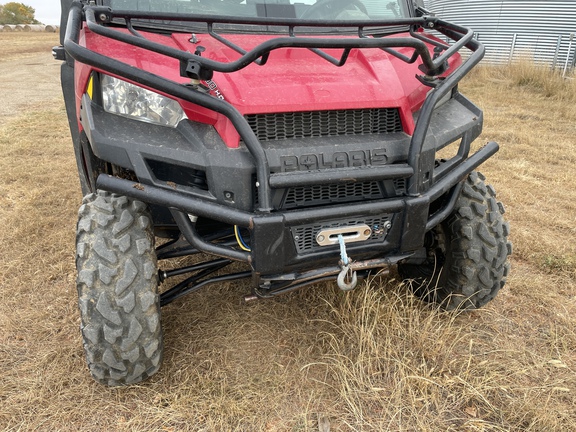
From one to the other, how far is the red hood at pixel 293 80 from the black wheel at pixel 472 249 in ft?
2.11

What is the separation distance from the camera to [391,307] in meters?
2.52

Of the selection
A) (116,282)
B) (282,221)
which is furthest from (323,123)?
(116,282)

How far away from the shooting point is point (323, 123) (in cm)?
207

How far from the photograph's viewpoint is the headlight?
1982mm

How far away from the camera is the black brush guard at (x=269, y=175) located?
1778 millimetres

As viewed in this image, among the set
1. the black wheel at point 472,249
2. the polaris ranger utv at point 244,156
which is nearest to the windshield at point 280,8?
the polaris ranger utv at point 244,156

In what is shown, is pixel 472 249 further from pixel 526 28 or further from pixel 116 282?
pixel 526 28

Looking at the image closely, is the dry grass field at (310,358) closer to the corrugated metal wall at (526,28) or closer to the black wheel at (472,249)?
the black wheel at (472,249)

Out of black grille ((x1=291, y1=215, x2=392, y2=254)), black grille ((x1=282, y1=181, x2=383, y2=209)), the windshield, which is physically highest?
the windshield

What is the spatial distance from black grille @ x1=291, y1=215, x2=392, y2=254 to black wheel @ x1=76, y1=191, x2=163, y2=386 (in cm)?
60

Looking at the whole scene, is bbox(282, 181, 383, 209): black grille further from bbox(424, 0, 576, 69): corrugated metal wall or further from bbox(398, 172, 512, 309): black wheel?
bbox(424, 0, 576, 69): corrugated metal wall

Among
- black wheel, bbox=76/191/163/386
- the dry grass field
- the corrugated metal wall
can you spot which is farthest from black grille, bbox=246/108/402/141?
the corrugated metal wall

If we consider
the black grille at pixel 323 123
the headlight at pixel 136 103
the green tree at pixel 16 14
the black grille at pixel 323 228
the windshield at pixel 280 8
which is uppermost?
the windshield at pixel 280 8

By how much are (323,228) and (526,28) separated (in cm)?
1338
